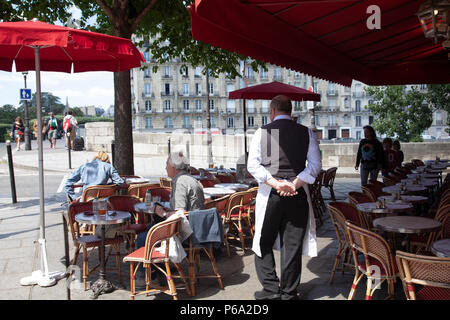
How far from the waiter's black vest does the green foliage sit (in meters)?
24.8

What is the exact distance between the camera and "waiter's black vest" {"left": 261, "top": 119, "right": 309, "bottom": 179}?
4035mm

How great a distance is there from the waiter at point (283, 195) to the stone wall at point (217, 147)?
12.8 metres

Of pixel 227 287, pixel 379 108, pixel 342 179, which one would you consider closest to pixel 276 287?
pixel 227 287

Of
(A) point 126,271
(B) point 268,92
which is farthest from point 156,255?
(B) point 268,92

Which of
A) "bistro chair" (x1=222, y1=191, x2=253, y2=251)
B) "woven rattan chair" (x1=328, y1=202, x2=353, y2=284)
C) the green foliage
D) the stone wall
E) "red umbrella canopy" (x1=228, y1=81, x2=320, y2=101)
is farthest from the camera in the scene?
the green foliage

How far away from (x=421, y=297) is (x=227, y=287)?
2.08 meters

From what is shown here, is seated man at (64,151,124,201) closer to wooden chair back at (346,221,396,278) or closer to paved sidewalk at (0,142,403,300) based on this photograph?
paved sidewalk at (0,142,403,300)

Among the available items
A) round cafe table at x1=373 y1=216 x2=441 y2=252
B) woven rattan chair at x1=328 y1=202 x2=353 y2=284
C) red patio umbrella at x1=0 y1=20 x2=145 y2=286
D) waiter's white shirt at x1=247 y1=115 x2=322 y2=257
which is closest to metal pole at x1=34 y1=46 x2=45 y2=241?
red patio umbrella at x1=0 y1=20 x2=145 y2=286

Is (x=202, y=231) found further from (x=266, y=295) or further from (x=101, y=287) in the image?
(x=101, y=287)

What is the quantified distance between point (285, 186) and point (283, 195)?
11 cm

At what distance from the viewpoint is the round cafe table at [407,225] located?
4.05 metres

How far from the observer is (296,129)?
409 centimetres

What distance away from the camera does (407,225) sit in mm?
4195
